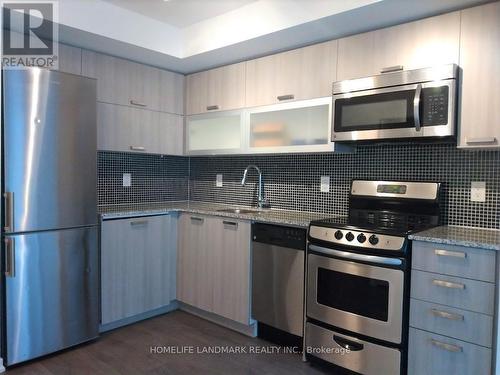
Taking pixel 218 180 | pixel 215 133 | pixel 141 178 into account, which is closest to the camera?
pixel 215 133

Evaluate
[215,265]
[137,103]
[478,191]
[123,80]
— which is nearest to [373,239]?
[478,191]

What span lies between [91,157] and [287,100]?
Result: 1.51 m

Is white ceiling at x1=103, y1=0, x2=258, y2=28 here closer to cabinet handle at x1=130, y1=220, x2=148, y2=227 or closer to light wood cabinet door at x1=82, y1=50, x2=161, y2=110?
light wood cabinet door at x1=82, y1=50, x2=161, y2=110

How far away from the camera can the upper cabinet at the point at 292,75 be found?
8.75 ft

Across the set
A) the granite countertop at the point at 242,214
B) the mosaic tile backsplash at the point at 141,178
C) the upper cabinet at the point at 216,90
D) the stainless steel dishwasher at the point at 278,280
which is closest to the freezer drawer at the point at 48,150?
the granite countertop at the point at 242,214

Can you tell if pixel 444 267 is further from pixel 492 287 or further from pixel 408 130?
pixel 408 130

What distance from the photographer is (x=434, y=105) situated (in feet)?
7.09

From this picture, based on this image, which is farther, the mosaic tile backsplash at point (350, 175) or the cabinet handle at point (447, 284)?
the mosaic tile backsplash at point (350, 175)

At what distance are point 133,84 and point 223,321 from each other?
2.19m

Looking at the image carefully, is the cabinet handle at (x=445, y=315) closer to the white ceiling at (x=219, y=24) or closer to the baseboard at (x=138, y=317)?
the white ceiling at (x=219, y=24)

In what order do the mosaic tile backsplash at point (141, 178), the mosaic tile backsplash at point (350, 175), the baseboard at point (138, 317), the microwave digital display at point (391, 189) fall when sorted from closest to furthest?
1. the mosaic tile backsplash at point (350, 175)
2. the microwave digital display at point (391, 189)
3. the baseboard at point (138, 317)
4. the mosaic tile backsplash at point (141, 178)

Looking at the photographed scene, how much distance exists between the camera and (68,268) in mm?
2564

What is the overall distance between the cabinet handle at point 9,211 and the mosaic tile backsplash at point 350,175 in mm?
1926

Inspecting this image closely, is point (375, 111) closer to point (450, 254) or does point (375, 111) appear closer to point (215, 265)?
point (450, 254)
